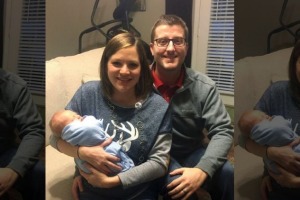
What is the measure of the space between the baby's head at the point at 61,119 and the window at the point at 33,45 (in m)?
0.11

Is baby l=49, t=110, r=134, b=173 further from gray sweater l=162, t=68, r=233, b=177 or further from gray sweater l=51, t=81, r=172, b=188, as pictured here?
gray sweater l=162, t=68, r=233, b=177

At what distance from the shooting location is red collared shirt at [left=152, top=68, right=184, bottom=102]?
2.37 ft

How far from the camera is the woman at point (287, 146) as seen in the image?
25.7 inches

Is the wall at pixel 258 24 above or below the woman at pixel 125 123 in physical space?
above

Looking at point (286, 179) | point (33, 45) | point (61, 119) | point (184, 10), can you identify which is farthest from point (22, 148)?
point (286, 179)

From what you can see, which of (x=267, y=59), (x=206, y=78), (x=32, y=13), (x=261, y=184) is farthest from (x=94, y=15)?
A: (x=261, y=184)

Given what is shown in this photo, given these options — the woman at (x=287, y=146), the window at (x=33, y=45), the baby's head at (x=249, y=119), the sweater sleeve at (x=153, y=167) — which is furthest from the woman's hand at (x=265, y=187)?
the window at (x=33, y=45)

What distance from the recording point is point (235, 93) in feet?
2.34

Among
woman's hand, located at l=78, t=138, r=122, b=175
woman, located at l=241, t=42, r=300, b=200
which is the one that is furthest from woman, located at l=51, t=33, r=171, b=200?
woman, located at l=241, t=42, r=300, b=200

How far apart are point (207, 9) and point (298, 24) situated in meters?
0.19

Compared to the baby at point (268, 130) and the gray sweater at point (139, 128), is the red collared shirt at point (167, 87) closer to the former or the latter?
the gray sweater at point (139, 128)

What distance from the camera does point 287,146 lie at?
646 millimetres

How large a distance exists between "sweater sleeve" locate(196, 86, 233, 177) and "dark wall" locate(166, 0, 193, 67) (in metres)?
0.11

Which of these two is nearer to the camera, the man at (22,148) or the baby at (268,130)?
the baby at (268,130)
